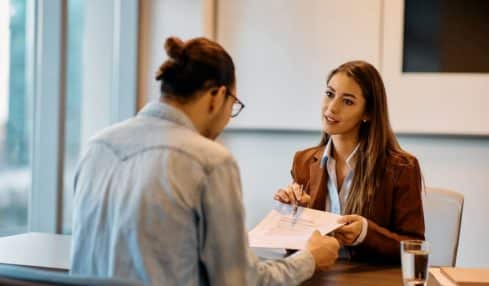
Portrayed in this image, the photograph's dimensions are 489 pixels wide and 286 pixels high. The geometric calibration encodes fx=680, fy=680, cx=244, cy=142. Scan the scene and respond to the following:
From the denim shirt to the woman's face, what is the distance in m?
0.87

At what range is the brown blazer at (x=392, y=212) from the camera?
1.95 meters

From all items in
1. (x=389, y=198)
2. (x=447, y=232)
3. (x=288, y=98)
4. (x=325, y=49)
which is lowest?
(x=447, y=232)

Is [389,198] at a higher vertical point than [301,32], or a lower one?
lower

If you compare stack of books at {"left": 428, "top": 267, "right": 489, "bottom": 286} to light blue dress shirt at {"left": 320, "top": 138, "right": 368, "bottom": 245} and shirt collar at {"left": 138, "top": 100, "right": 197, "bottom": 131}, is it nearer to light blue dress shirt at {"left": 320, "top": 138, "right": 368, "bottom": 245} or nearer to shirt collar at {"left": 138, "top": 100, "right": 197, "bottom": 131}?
light blue dress shirt at {"left": 320, "top": 138, "right": 368, "bottom": 245}

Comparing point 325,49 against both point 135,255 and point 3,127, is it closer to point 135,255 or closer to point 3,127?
point 3,127

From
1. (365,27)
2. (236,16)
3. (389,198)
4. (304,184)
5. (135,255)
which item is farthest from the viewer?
(236,16)

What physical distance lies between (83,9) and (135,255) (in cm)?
234

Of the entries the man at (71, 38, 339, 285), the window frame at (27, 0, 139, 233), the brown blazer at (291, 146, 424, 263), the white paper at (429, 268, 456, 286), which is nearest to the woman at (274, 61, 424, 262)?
the brown blazer at (291, 146, 424, 263)

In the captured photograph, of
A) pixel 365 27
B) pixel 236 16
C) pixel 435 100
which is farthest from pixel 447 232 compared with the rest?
pixel 236 16

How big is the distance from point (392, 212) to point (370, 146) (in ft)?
0.71

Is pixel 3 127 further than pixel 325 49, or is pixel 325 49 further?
pixel 325 49

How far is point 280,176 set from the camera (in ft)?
11.3

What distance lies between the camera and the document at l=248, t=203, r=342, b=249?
5.76ft

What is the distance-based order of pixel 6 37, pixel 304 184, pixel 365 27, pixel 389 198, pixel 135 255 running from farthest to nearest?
pixel 365 27, pixel 6 37, pixel 304 184, pixel 389 198, pixel 135 255
